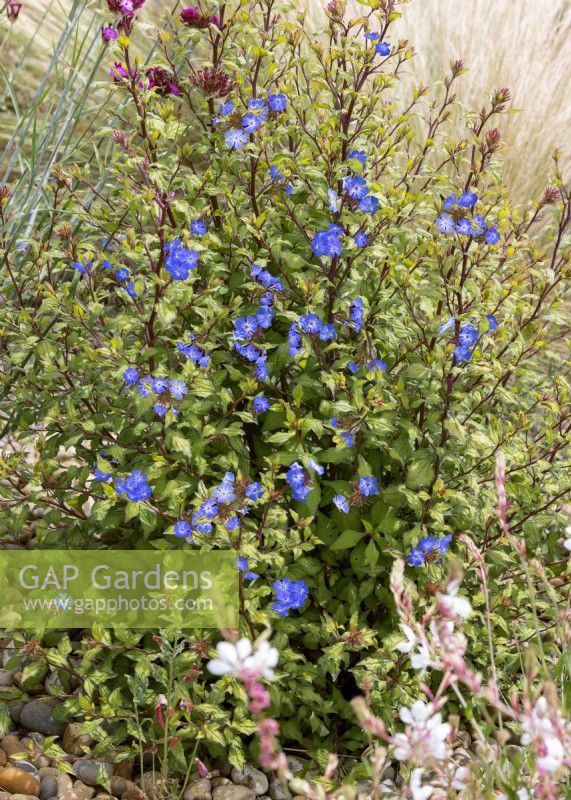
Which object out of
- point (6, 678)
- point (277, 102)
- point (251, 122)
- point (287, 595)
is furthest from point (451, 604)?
point (6, 678)

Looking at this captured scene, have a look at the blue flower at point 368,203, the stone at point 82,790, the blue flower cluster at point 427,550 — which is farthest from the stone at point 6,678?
the blue flower at point 368,203

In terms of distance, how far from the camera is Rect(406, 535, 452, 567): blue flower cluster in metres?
1.93

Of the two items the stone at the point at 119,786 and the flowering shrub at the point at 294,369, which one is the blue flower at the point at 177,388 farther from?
the stone at the point at 119,786

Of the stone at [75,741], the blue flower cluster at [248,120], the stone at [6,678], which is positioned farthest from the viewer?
the stone at [6,678]

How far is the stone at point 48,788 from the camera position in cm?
203

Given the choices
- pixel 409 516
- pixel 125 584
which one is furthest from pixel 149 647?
pixel 409 516

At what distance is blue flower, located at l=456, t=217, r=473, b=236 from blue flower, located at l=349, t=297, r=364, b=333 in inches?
10.0

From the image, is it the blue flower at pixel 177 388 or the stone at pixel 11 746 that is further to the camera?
the stone at pixel 11 746

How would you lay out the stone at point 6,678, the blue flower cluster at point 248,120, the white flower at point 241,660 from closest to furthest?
the white flower at point 241,660 → the blue flower cluster at point 248,120 → the stone at point 6,678

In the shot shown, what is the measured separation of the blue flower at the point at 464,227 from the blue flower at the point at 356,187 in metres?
0.21

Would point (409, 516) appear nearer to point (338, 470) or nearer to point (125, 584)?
point (338, 470)

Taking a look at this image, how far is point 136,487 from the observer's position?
1.85 metres

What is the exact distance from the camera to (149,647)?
6.86ft

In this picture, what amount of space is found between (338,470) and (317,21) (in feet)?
9.02
